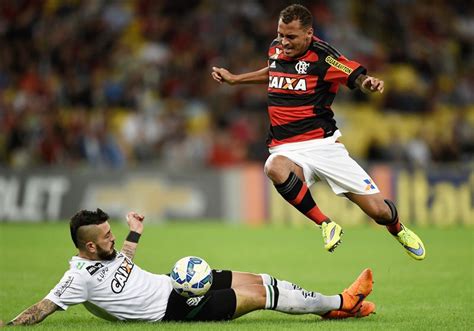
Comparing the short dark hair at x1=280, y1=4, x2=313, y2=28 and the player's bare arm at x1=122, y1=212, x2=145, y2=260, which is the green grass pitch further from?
the short dark hair at x1=280, y1=4, x2=313, y2=28

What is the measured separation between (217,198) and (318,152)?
38.0ft

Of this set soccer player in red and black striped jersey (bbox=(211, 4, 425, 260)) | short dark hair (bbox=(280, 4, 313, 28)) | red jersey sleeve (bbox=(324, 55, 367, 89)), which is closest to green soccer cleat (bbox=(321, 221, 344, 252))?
soccer player in red and black striped jersey (bbox=(211, 4, 425, 260))

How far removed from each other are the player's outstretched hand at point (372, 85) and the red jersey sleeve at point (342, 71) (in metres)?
0.30

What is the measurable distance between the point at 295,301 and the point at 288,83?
2453 mm

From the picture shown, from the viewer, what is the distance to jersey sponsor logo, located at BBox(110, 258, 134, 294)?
8047 millimetres

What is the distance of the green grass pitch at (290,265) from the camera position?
8.55 m

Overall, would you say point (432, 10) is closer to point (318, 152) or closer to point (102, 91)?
point (102, 91)

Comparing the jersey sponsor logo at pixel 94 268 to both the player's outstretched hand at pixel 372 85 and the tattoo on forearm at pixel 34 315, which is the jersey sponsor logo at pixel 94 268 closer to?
the tattoo on forearm at pixel 34 315

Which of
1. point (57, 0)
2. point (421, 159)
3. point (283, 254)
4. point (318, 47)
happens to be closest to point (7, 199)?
point (57, 0)

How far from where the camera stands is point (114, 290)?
8039 mm

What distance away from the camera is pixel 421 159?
2217 cm

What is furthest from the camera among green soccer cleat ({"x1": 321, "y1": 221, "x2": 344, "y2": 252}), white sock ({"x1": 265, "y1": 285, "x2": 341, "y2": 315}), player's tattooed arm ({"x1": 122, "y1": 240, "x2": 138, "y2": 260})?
green soccer cleat ({"x1": 321, "y1": 221, "x2": 344, "y2": 252})

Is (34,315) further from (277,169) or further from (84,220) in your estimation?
(277,169)

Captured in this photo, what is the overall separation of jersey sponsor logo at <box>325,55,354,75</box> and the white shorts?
76 cm
